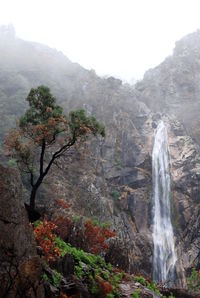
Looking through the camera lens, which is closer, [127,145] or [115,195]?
[115,195]

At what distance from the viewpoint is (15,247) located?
726cm

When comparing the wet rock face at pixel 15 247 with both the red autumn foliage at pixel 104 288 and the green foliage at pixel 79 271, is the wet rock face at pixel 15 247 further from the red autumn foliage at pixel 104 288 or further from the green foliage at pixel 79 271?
the green foliage at pixel 79 271

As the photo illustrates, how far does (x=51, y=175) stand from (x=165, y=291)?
23661 millimetres

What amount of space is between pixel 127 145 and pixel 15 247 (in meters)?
45.1

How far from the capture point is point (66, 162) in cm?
4391

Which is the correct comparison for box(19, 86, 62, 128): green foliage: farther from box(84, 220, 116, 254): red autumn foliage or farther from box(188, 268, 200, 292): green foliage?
box(188, 268, 200, 292): green foliage

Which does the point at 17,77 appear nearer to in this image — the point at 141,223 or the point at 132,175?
the point at 132,175

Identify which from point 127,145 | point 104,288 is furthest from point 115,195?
point 104,288

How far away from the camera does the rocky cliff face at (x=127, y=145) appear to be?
39.4 metres

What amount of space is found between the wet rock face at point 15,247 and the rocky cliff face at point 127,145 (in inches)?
573

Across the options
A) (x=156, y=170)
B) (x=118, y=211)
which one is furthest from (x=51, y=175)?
(x=156, y=170)

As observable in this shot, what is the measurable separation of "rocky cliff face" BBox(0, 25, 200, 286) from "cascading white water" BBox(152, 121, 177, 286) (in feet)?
2.85

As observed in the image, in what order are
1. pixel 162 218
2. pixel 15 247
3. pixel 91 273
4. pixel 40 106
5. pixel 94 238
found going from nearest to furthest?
pixel 15 247
pixel 91 273
pixel 40 106
pixel 94 238
pixel 162 218

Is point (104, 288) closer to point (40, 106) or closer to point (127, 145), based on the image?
point (40, 106)
